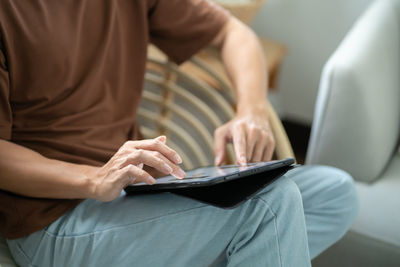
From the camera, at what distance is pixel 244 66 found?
3.52 feet

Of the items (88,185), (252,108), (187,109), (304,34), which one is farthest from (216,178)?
(304,34)

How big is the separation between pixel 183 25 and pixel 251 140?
0.33 m

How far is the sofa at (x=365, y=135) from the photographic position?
1.07 meters

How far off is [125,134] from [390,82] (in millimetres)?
665

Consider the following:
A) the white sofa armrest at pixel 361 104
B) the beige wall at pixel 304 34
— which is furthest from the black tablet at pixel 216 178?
the beige wall at pixel 304 34

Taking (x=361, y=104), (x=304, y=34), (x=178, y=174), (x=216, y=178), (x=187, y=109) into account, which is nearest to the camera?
(x=216, y=178)

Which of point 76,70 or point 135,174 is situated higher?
point 76,70

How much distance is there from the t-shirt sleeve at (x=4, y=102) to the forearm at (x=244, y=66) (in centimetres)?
46

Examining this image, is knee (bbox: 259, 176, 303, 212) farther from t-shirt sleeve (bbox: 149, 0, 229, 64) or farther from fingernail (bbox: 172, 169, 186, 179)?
t-shirt sleeve (bbox: 149, 0, 229, 64)

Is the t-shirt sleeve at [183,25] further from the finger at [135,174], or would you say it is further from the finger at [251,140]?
the finger at [135,174]

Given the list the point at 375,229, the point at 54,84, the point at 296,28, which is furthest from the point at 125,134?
the point at 296,28

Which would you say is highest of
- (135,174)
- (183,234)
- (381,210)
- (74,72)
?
(74,72)

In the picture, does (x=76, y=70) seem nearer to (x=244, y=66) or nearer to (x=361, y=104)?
(x=244, y=66)

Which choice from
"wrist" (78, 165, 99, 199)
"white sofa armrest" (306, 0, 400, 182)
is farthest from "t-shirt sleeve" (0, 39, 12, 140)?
"white sofa armrest" (306, 0, 400, 182)
